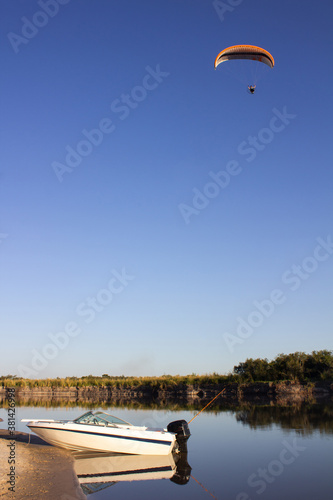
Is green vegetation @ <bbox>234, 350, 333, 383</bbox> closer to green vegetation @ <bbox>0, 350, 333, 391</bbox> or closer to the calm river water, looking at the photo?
green vegetation @ <bbox>0, 350, 333, 391</bbox>

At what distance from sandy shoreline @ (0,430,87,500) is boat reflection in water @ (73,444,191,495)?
1.73ft

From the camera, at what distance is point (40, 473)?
1311cm

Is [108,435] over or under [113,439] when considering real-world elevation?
over

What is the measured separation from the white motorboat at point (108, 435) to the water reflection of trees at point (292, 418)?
7.80m

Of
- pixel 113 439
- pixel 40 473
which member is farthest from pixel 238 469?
pixel 40 473

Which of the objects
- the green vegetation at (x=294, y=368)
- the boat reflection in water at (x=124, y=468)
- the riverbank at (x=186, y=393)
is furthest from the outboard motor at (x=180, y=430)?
the green vegetation at (x=294, y=368)

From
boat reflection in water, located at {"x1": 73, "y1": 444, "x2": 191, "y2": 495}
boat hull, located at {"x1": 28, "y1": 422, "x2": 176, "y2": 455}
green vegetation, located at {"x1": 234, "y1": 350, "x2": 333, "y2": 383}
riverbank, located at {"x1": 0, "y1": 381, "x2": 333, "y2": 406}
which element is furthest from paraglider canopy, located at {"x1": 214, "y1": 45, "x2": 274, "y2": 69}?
green vegetation, located at {"x1": 234, "y1": 350, "x2": 333, "y2": 383}

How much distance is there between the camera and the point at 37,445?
18.2m

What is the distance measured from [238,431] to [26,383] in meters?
45.3

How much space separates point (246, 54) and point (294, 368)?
3502cm

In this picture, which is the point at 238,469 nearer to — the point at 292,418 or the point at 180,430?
the point at 180,430

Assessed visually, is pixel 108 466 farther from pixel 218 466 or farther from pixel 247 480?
pixel 247 480

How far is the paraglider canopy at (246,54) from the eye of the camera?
2795 centimetres

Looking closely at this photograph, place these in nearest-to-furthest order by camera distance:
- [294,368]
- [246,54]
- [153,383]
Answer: [246,54]
[294,368]
[153,383]
